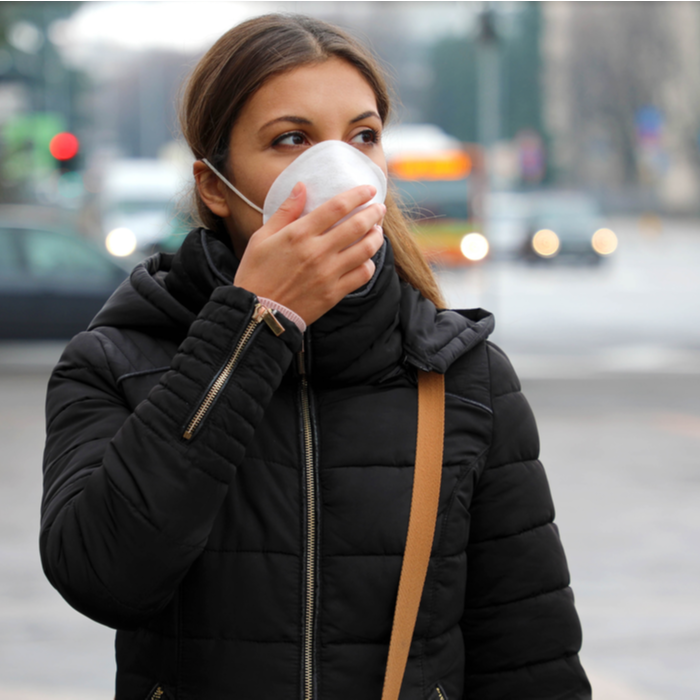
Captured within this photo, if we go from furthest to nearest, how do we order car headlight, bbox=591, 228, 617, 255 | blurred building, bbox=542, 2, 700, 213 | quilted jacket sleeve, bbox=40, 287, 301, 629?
blurred building, bbox=542, 2, 700, 213
car headlight, bbox=591, 228, 617, 255
quilted jacket sleeve, bbox=40, 287, 301, 629

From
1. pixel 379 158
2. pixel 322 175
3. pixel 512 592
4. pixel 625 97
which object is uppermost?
pixel 625 97

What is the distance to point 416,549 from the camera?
1.49 metres

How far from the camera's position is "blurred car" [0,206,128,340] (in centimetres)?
1181

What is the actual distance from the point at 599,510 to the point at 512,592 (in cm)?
481

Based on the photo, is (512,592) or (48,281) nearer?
(512,592)

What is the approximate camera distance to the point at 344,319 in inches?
61.1

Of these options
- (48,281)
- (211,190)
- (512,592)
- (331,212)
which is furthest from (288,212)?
(48,281)

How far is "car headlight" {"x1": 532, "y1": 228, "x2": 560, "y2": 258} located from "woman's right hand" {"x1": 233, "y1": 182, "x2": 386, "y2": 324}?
30.5m

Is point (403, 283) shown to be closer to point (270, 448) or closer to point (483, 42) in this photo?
point (270, 448)

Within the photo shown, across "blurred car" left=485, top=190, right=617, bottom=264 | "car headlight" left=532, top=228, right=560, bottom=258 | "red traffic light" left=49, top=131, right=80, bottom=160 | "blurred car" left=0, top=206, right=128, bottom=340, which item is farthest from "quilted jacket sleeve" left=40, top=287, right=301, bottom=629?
"car headlight" left=532, top=228, right=560, bottom=258

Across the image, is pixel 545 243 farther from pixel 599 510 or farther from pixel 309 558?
pixel 309 558

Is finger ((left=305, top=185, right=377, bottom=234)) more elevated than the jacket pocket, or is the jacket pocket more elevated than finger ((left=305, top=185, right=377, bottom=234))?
finger ((left=305, top=185, right=377, bottom=234))

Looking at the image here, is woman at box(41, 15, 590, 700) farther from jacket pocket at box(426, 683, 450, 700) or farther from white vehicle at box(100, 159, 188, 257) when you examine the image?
white vehicle at box(100, 159, 188, 257)

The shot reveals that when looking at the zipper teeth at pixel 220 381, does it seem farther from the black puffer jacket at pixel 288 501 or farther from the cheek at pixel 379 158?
the cheek at pixel 379 158
